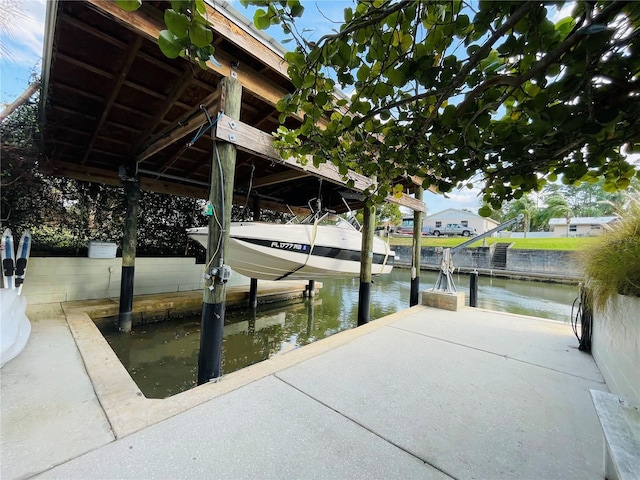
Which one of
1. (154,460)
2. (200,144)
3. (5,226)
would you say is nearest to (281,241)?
(200,144)

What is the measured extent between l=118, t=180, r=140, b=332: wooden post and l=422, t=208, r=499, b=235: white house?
1139 inches

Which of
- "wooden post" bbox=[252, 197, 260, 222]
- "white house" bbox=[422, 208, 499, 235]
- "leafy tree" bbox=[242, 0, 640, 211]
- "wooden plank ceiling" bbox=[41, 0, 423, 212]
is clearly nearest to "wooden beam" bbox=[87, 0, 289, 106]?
"wooden plank ceiling" bbox=[41, 0, 423, 212]

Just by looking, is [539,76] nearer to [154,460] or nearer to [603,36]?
[603,36]

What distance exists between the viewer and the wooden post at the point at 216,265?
2.24m

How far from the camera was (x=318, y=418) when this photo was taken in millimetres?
1510

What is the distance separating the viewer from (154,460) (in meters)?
1.17

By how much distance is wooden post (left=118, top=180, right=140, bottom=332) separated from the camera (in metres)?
4.14

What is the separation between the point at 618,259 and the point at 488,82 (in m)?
1.72

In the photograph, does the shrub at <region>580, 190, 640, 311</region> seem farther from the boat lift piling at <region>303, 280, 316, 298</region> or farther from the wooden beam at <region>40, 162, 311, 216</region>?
the boat lift piling at <region>303, 280, 316, 298</region>

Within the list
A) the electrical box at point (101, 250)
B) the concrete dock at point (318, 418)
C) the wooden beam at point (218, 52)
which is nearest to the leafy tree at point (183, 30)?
the wooden beam at point (218, 52)

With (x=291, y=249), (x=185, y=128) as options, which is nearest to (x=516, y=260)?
(x=291, y=249)

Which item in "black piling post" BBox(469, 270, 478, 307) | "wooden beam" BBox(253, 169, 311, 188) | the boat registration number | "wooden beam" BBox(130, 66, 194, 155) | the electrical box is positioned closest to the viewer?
"wooden beam" BBox(130, 66, 194, 155)

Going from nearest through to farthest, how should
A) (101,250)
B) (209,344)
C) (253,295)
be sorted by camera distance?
(209,344), (101,250), (253,295)

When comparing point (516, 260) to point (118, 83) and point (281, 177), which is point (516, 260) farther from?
point (118, 83)
